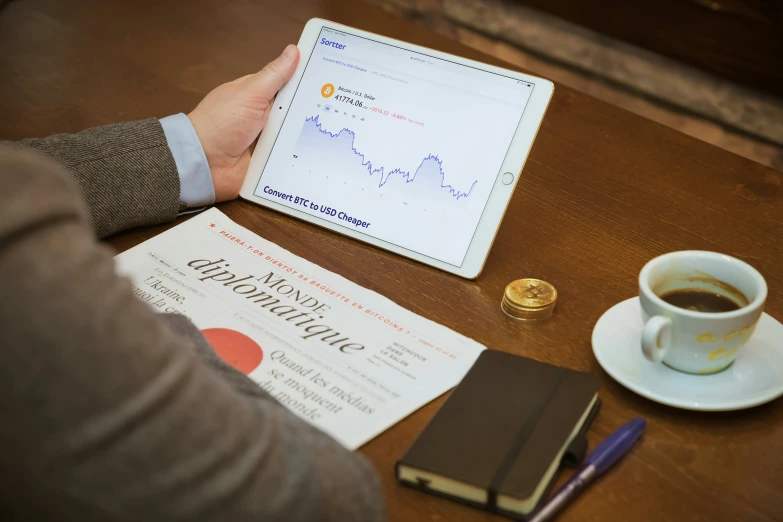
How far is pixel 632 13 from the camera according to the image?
5.48 ft

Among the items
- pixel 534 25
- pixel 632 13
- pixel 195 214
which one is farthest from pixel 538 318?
pixel 534 25

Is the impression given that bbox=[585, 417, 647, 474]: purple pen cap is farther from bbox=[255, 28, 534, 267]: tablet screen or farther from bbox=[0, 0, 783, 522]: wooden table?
bbox=[255, 28, 534, 267]: tablet screen

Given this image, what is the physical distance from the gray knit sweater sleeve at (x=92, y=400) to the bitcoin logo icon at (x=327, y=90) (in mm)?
595

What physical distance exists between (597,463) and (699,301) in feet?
0.64

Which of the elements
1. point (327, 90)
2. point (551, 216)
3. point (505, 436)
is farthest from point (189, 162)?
point (505, 436)

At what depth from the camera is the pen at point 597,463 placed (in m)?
0.65

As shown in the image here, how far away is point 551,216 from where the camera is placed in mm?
1031

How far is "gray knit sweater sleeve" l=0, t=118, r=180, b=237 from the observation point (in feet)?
3.27

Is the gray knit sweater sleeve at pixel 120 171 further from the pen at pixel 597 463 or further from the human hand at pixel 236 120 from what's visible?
the pen at pixel 597 463

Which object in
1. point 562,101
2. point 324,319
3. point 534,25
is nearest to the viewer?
point 324,319

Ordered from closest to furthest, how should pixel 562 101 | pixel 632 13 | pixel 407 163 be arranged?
pixel 407 163 → pixel 562 101 → pixel 632 13

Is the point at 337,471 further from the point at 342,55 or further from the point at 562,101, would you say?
the point at 562,101

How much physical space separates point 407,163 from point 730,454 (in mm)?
471

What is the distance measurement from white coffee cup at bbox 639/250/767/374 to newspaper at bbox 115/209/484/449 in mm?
174
